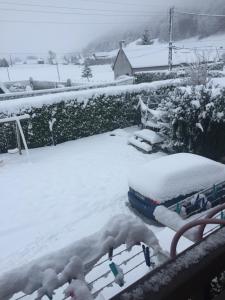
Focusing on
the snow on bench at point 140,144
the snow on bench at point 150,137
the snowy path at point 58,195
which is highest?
the snow on bench at point 150,137

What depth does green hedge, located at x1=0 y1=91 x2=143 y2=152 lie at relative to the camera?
12.4m

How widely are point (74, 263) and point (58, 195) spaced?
23.4 feet

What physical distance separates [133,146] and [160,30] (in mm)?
90939

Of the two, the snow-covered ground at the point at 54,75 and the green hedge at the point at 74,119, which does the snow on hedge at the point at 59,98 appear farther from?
the snow-covered ground at the point at 54,75

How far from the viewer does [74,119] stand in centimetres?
1355

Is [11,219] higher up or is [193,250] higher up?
[193,250]

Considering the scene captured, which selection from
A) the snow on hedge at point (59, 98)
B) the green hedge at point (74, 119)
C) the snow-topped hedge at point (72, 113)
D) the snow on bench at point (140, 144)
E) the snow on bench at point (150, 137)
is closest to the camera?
the snow on bench at point (140, 144)

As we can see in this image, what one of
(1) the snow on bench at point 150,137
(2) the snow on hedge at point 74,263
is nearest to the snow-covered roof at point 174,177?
(1) the snow on bench at point 150,137

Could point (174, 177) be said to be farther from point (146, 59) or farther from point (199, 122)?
point (146, 59)

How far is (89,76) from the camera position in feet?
169

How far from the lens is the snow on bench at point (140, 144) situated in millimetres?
11719

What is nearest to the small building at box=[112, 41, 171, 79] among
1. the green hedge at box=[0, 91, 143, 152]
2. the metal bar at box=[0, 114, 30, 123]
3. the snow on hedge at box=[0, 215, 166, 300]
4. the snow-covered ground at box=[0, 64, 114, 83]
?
the snow-covered ground at box=[0, 64, 114, 83]

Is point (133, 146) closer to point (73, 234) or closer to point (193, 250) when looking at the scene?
point (73, 234)

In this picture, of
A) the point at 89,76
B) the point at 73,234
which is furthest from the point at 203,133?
the point at 89,76
